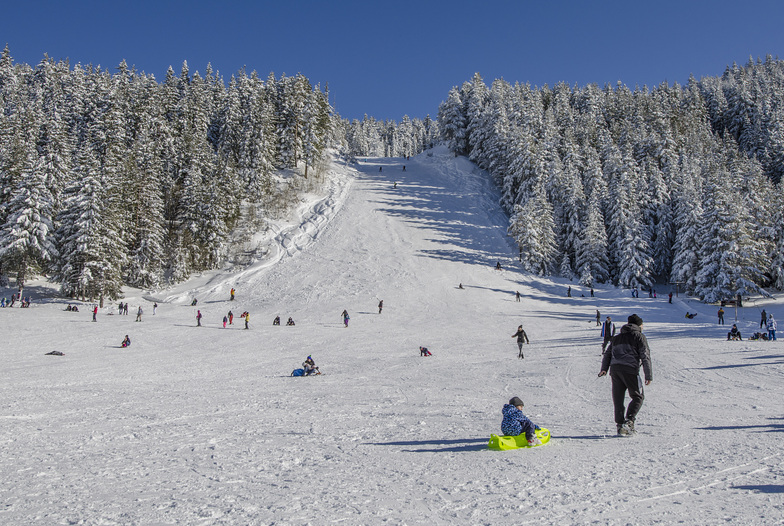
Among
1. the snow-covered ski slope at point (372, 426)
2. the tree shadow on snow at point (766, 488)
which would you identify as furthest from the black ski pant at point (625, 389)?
the tree shadow on snow at point (766, 488)

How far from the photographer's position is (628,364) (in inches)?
254

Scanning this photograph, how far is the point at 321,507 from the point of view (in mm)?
4656

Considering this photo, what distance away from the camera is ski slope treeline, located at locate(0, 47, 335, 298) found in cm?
4103

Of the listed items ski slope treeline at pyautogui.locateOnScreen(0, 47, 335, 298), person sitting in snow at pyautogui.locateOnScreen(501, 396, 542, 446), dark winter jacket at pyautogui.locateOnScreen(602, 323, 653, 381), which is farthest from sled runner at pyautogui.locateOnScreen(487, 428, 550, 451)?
ski slope treeline at pyautogui.locateOnScreen(0, 47, 335, 298)

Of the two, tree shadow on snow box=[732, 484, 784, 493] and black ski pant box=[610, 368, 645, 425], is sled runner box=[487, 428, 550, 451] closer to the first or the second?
black ski pant box=[610, 368, 645, 425]

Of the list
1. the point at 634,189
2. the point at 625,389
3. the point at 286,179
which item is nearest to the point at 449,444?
the point at 625,389

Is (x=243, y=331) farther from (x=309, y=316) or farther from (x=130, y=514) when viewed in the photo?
(x=130, y=514)

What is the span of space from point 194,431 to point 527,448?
606cm

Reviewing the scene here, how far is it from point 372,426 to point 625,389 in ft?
14.3

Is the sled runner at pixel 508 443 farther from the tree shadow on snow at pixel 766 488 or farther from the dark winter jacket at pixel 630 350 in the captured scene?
the tree shadow on snow at pixel 766 488

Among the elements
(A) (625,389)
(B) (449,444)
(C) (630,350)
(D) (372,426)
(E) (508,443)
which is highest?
(C) (630,350)

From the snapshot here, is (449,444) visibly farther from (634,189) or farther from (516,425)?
(634,189)

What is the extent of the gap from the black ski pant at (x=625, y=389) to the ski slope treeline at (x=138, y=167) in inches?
1721

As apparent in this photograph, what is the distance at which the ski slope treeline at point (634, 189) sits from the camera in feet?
141
